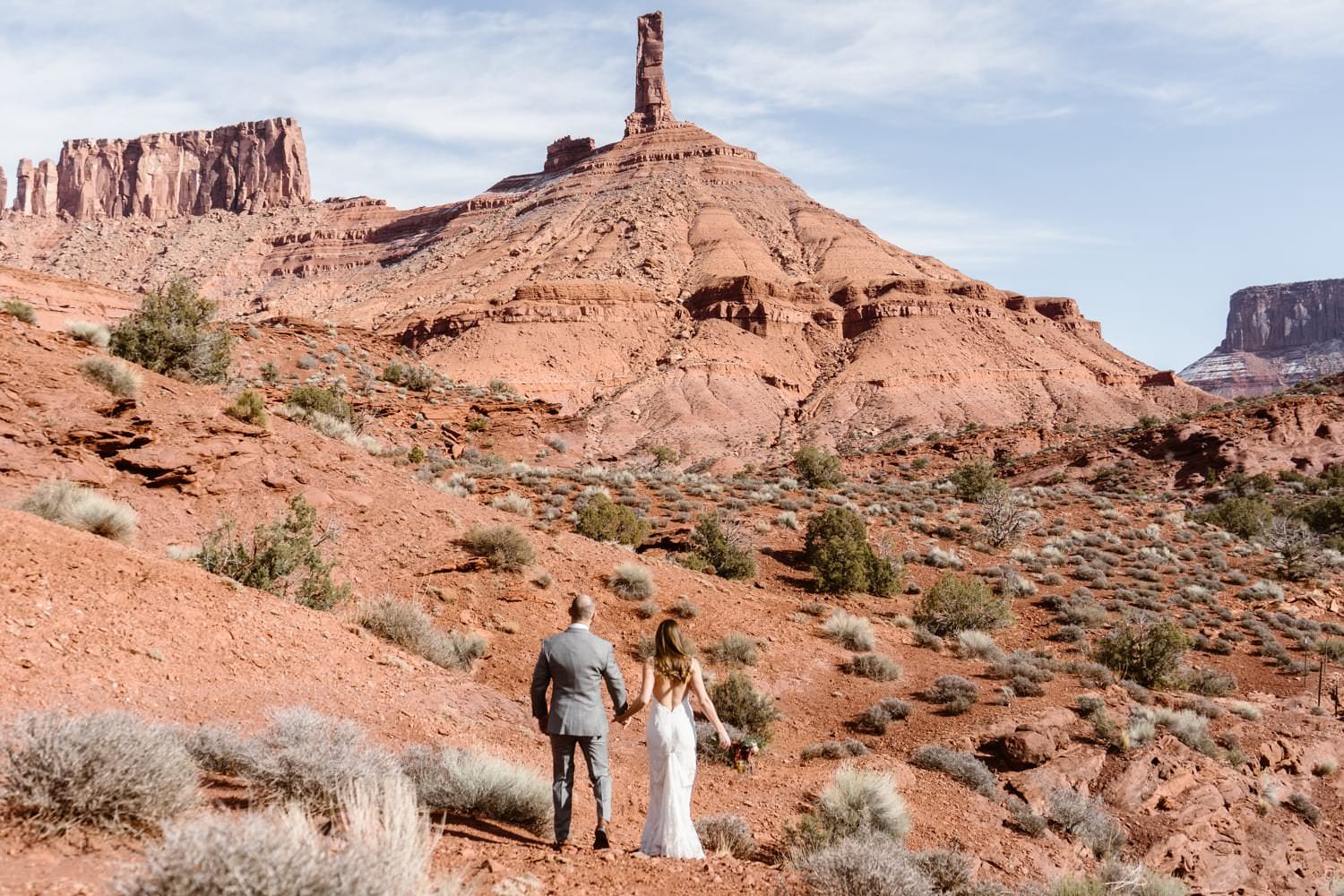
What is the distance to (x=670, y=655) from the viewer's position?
5.41 meters

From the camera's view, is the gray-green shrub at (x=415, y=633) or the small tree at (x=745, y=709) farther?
the small tree at (x=745, y=709)

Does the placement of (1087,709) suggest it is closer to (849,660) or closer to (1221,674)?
(849,660)

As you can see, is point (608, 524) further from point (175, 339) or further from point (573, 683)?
point (573, 683)

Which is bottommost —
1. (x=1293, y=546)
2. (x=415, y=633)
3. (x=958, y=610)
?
(x=958, y=610)

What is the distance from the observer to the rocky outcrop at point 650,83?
121m

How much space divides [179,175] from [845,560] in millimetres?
159314

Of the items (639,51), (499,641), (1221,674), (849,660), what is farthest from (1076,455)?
(639,51)

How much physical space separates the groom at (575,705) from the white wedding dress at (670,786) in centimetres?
32

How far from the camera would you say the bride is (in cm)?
520

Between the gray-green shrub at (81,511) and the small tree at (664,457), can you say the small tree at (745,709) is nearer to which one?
the gray-green shrub at (81,511)

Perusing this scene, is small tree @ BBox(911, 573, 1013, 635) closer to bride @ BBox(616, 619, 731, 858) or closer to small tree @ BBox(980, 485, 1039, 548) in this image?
small tree @ BBox(980, 485, 1039, 548)

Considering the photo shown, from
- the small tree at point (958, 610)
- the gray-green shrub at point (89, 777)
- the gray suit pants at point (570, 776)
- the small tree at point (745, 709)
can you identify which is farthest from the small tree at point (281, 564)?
the small tree at point (958, 610)

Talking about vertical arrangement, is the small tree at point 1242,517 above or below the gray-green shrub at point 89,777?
below

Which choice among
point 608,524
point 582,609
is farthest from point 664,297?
point 582,609
